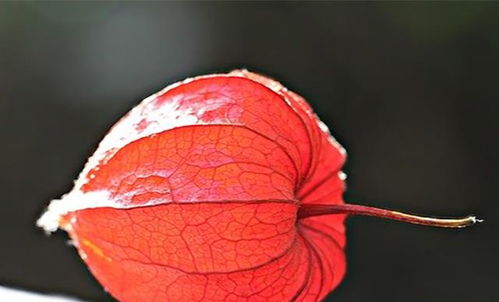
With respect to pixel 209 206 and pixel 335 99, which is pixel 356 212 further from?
pixel 335 99

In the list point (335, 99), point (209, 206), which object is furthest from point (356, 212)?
point (335, 99)

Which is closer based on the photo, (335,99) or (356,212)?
(356,212)

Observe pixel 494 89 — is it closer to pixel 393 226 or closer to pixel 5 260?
pixel 393 226

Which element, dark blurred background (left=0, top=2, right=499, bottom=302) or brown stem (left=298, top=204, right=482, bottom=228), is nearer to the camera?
brown stem (left=298, top=204, right=482, bottom=228)

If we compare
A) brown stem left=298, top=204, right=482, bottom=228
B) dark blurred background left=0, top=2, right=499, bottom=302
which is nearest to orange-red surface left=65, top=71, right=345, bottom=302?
brown stem left=298, top=204, right=482, bottom=228

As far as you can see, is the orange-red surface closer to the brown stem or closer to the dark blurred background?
the brown stem

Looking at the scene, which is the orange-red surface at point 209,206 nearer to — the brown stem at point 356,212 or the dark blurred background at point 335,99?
the brown stem at point 356,212

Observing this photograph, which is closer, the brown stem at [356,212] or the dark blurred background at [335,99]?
the brown stem at [356,212]

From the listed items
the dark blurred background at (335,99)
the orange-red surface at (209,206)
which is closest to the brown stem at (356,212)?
the orange-red surface at (209,206)
